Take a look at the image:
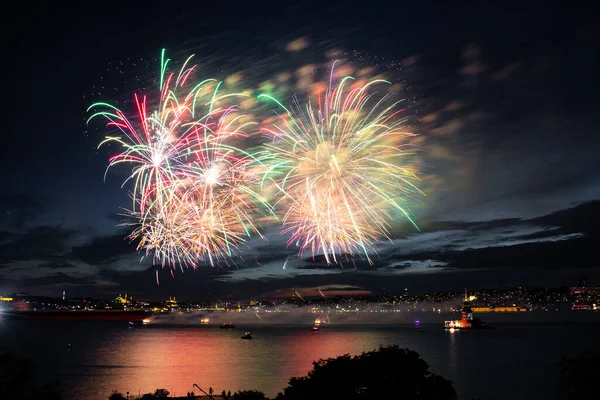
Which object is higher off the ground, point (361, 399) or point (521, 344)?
point (361, 399)

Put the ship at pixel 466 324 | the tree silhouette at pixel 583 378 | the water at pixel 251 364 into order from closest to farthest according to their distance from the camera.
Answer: the tree silhouette at pixel 583 378, the water at pixel 251 364, the ship at pixel 466 324

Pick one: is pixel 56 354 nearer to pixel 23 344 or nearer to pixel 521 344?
pixel 23 344

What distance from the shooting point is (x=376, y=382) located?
71.7 feet

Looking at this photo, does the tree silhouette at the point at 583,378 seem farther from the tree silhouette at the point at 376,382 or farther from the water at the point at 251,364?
the water at the point at 251,364

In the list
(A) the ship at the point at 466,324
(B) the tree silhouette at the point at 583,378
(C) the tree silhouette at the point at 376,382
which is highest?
(C) the tree silhouette at the point at 376,382

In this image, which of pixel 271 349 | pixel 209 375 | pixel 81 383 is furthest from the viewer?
pixel 271 349

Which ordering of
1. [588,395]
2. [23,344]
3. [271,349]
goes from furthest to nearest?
[23,344]
[271,349]
[588,395]

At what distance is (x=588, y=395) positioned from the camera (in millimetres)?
24828

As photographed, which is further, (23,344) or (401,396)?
(23,344)

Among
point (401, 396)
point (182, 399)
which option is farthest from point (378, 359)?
point (182, 399)

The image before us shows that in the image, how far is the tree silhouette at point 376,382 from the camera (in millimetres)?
21562

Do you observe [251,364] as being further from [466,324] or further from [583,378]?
[466,324]

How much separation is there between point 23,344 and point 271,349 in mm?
46516

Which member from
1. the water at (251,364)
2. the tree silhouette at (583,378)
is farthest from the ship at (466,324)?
the tree silhouette at (583,378)
